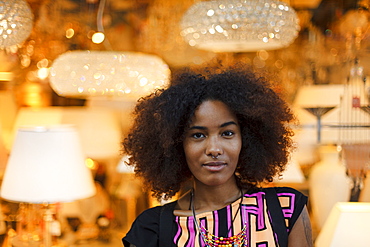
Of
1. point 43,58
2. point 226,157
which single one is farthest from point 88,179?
point 43,58

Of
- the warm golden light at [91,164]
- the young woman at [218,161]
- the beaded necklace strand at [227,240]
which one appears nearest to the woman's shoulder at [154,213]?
the young woman at [218,161]

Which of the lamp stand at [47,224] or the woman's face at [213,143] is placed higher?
the woman's face at [213,143]

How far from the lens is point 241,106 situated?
1448 millimetres

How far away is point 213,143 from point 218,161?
50 millimetres

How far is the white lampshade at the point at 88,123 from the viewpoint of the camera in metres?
3.15

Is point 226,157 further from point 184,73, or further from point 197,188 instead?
point 184,73

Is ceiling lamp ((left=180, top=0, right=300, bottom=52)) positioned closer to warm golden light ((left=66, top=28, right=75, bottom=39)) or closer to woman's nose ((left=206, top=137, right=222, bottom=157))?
woman's nose ((left=206, top=137, right=222, bottom=157))

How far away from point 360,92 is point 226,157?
1.16 metres

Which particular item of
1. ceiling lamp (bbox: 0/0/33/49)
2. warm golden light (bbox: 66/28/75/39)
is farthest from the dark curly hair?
warm golden light (bbox: 66/28/75/39)

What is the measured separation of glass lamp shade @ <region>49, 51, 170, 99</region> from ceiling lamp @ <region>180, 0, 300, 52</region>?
0.32 metres

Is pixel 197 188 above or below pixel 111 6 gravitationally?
below

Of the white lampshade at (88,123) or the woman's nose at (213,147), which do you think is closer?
the woman's nose at (213,147)

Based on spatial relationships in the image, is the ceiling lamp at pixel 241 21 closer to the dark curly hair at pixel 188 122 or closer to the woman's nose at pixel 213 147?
the dark curly hair at pixel 188 122

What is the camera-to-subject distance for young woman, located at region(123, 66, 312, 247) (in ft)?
4.72
